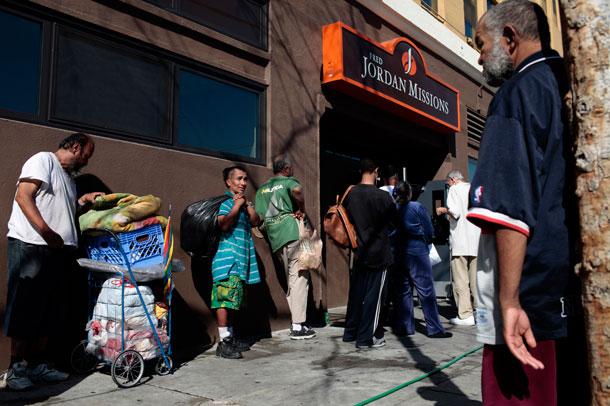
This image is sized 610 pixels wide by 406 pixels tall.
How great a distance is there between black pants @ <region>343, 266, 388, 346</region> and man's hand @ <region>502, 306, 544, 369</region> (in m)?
3.71

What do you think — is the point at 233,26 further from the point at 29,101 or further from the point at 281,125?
the point at 29,101

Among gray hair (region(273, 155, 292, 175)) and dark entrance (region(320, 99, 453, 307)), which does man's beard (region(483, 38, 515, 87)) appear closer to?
gray hair (region(273, 155, 292, 175))

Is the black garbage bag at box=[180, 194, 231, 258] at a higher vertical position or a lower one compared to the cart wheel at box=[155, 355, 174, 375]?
higher

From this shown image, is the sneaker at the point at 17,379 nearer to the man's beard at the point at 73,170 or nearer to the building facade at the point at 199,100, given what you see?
the building facade at the point at 199,100

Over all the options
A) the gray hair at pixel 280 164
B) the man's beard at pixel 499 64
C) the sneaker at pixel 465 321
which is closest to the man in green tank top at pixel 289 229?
the gray hair at pixel 280 164

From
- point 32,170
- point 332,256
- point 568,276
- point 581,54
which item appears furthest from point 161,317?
point 332,256

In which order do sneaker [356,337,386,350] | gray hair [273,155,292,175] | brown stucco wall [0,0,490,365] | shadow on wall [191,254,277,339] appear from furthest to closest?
1. gray hair [273,155,292,175]
2. shadow on wall [191,254,277,339]
3. sneaker [356,337,386,350]
4. brown stucco wall [0,0,490,365]

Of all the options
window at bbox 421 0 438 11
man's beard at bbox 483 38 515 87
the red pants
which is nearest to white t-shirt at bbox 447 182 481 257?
man's beard at bbox 483 38 515 87

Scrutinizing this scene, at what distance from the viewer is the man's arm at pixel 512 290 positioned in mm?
1619

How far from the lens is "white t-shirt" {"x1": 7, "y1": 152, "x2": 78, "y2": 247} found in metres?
3.84

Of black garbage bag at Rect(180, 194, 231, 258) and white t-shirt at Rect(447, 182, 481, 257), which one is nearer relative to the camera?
black garbage bag at Rect(180, 194, 231, 258)

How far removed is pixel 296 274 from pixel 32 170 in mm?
3095

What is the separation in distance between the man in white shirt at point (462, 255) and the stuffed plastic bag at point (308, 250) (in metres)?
2.16

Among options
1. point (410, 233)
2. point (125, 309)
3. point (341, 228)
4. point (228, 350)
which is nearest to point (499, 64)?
point (125, 309)
